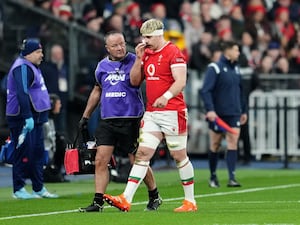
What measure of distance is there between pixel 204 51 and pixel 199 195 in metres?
11.8

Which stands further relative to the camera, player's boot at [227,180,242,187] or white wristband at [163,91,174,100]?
player's boot at [227,180,242,187]

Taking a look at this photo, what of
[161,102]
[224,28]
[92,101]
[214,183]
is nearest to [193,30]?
[224,28]

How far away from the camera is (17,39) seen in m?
26.6

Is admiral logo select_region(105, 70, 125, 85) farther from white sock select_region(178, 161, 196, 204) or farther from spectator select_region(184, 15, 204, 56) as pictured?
spectator select_region(184, 15, 204, 56)

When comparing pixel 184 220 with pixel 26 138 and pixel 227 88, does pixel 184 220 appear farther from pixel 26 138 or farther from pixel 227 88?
pixel 227 88

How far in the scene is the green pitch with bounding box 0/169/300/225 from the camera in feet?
46.5

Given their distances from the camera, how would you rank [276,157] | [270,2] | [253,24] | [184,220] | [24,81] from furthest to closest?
[270,2] < [253,24] < [276,157] < [24,81] < [184,220]

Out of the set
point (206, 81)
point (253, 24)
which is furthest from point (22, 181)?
point (253, 24)

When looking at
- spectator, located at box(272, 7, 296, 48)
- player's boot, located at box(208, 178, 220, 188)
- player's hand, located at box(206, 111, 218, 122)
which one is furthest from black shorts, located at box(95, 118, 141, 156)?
spectator, located at box(272, 7, 296, 48)

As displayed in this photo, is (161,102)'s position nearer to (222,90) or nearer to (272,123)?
(222,90)

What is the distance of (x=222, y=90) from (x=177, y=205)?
15.5 feet

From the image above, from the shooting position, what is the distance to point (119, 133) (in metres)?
15.8

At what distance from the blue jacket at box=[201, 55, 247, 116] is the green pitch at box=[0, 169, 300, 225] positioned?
1.26 metres

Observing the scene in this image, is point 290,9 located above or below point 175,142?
above
